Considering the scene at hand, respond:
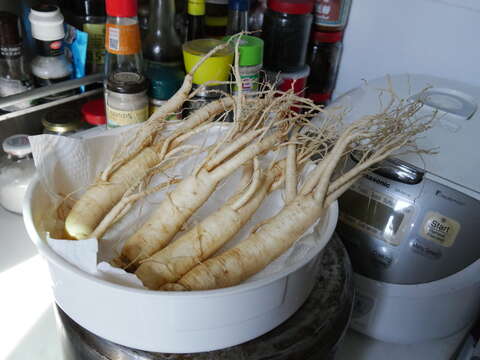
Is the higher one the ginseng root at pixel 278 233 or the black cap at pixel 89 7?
the black cap at pixel 89 7

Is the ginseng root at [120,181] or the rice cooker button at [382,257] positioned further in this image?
the rice cooker button at [382,257]

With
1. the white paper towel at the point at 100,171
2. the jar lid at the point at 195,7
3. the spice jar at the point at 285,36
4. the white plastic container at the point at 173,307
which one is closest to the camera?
the white plastic container at the point at 173,307

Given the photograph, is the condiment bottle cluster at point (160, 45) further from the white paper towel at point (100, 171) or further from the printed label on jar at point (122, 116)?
the white paper towel at point (100, 171)

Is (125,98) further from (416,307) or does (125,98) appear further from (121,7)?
(416,307)

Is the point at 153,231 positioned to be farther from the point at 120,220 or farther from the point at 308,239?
the point at 308,239

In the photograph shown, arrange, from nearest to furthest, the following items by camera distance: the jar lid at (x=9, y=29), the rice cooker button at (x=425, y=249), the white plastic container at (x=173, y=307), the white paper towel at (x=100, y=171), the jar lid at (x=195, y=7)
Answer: the white plastic container at (x=173, y=307) < the white paper towel at (x=100, y=171) < the rice cooker button at (x=425, y=249) < the jar lid at (x=9, y=29) < the jar lid at (x=195, y=7)

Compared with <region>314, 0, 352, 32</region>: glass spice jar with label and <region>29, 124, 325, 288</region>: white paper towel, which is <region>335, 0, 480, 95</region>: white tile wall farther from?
<region>29, 124, 325, 288</region>: white paper towel

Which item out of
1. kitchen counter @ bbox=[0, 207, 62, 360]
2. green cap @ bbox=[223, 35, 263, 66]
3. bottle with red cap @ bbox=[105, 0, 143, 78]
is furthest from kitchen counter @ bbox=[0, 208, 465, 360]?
green cap @ bbox=[223, 35, 263, 66]

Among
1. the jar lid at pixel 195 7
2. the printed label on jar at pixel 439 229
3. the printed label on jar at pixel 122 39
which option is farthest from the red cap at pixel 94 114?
the printed label on jar at pixel 439 229
